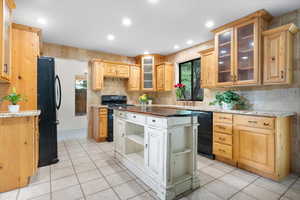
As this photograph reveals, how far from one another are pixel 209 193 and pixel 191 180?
→ 25cm

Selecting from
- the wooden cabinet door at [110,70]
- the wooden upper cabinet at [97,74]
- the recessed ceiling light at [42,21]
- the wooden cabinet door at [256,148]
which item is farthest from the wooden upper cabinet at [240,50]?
the recessed ceiling light at [42,21]

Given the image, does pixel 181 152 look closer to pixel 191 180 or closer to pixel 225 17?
pixel 191 180

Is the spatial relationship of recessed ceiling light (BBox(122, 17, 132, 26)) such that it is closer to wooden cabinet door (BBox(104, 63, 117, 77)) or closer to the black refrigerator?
the black refrigerator

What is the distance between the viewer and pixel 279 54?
91.9 inches

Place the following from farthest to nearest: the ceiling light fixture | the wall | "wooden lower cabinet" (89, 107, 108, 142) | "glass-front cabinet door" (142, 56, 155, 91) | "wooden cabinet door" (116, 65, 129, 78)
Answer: "glass-front cabinet door" (142, 56, 155, 91) < "wooden cabinet door" (116, 65, 129, 78) < "wooden lower cabinet" (89, 107, 108, 142) < the ceiling light fixture < the wall

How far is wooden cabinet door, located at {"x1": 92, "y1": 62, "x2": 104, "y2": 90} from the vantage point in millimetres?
4352

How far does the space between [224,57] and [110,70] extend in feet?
10.2

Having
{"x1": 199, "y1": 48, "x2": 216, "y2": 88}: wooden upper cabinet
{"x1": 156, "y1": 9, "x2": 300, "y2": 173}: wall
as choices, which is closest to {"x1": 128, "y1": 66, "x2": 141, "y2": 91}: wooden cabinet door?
{"x1": 199, "y1": 48, "x2": 216, "y2": 88}: wooden upper cabinet

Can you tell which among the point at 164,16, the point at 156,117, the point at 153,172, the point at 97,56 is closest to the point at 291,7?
the point at 164,16

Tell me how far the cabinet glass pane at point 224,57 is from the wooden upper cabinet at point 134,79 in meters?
2.69

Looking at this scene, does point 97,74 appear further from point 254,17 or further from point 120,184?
point 254,17

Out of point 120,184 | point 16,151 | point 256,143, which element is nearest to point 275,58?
Result: point 256,143

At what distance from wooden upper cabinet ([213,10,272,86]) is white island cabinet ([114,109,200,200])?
4.98ft

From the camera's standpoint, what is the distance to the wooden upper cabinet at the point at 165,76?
15.8ft
